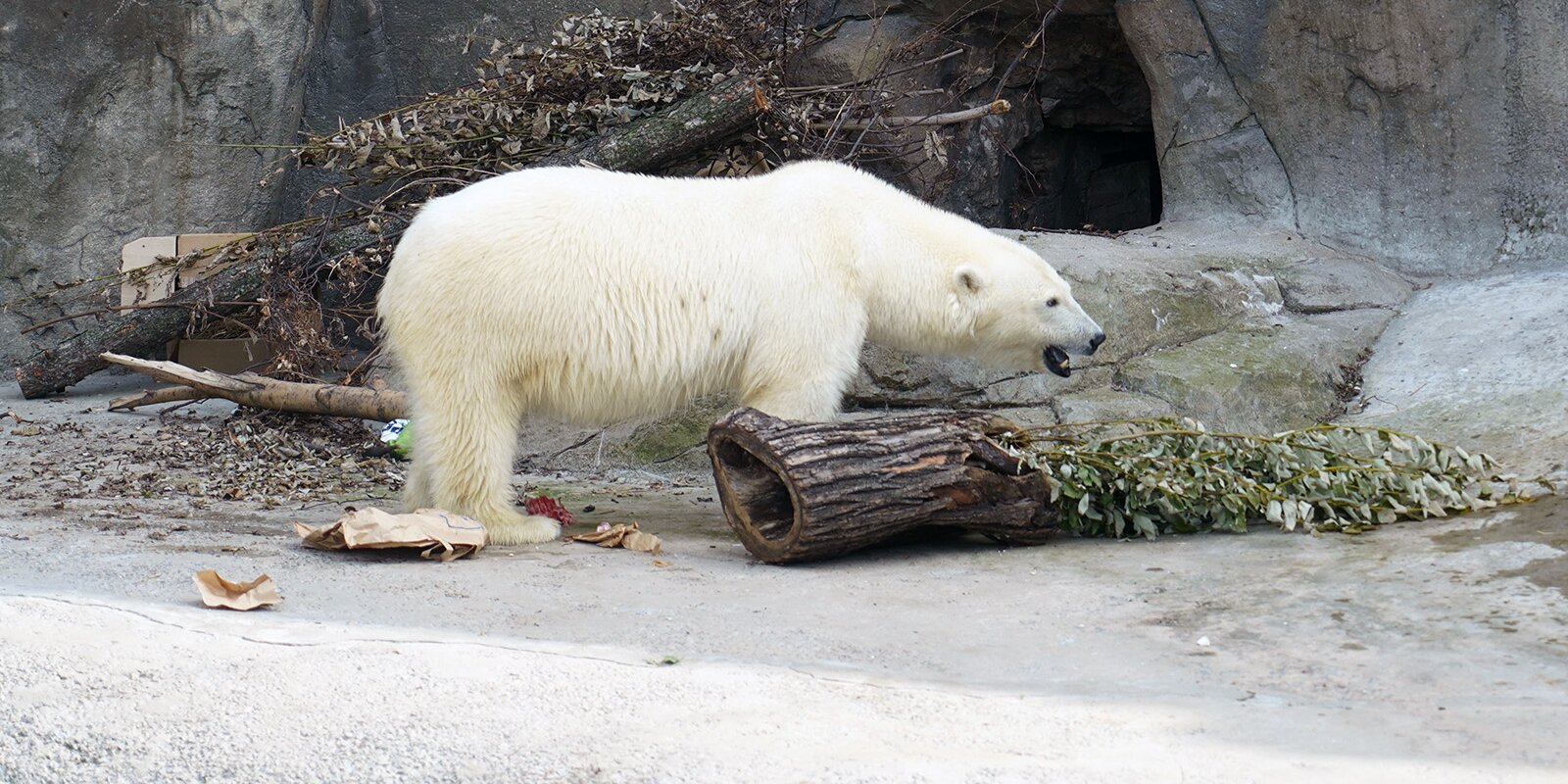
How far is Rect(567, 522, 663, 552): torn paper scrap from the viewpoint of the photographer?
14.4 feet

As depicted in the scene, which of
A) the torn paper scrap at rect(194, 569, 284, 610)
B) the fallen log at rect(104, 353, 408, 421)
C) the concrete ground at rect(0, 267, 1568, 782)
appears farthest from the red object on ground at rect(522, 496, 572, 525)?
the torn paper scrap at rect(194, 569, 284, 610)

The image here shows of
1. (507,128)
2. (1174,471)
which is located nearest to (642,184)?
(1174,471)

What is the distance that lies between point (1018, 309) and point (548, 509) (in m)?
1.86

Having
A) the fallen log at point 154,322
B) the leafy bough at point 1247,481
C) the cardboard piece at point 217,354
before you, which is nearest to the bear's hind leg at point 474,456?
the leafy bough at point 1247,481

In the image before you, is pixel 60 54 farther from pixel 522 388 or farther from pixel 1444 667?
pixel 1444 667

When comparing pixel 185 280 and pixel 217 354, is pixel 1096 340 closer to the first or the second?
pixel 185 280

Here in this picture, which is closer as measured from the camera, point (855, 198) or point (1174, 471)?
point (1174, 471)

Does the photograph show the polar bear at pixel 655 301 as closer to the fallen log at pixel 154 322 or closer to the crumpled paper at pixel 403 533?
the crumpled paper at pixel 403 533

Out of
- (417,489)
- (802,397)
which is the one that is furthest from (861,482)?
(417,489)

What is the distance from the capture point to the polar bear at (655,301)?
14.2 feet

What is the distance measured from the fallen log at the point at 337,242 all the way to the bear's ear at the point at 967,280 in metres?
2.16

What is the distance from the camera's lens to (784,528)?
417cm

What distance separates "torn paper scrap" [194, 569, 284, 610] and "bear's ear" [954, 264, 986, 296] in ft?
8.52

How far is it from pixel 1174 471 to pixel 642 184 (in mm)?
2003
